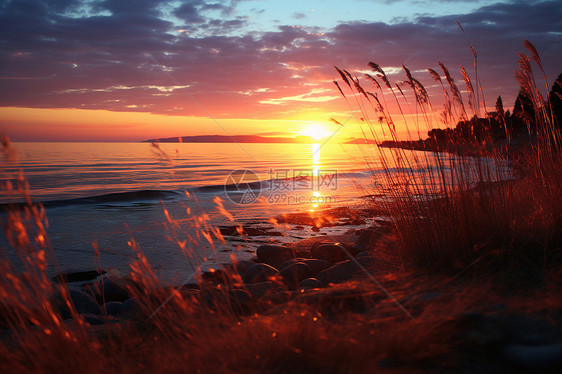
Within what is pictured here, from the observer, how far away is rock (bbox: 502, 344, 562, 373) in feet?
4.86

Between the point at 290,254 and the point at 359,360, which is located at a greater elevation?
the point at 359,360

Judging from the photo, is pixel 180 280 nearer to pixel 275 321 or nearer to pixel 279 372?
pixel 275 321

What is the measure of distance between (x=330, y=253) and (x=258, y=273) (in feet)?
4.63

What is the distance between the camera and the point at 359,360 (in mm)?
1551

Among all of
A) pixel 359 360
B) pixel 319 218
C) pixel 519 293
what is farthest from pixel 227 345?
pixel 319 218

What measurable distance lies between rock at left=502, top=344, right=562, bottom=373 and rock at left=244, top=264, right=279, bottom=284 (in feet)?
9.03

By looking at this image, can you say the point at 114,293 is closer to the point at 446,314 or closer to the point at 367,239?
the point at 367,239

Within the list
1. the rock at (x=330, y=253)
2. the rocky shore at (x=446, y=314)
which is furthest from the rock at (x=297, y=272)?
the rock at (x=330, y=253)

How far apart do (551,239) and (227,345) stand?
2.44 metres

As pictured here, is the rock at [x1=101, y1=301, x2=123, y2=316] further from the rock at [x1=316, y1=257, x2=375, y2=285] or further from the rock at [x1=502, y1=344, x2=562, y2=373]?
the rock at [x1=502, y1=344, x2=562, y2=373]

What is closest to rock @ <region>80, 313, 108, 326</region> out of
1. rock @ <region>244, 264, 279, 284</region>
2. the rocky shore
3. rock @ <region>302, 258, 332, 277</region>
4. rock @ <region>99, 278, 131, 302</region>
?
the rocky shore

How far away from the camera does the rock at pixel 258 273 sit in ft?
13.7

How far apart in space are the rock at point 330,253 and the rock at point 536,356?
3.61 meters

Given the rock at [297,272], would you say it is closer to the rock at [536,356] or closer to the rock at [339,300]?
the rock at [339,300]
